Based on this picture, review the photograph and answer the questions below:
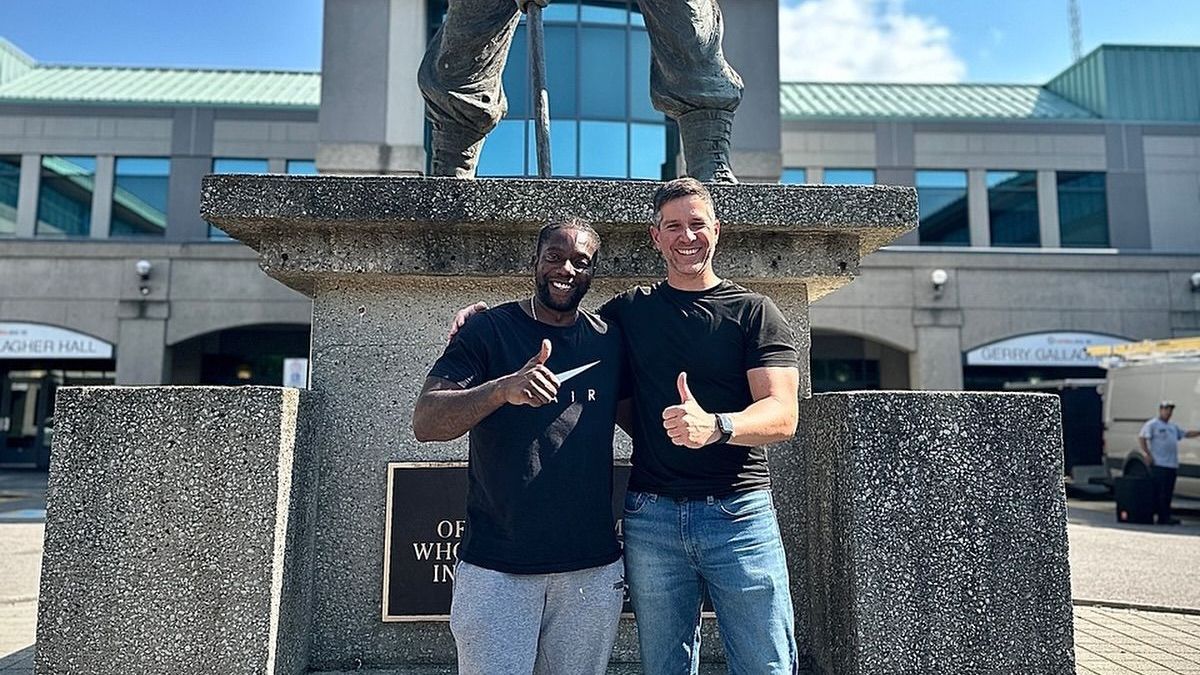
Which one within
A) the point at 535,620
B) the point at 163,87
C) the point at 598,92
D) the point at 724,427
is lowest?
the point at 535,620

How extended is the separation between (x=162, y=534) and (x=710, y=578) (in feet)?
5.85

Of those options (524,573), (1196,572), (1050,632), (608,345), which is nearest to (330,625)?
(524,573)

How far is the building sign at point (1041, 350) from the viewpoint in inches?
860

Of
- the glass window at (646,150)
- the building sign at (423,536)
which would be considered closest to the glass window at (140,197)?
the glass window at (646,150)

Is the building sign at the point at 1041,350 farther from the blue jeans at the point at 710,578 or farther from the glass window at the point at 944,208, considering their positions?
the blue jeans at the point at 710,578

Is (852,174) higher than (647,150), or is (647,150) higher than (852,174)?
(852,174)

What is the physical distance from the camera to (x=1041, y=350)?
71.7 feet

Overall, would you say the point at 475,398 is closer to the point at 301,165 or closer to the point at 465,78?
the point at 465,78

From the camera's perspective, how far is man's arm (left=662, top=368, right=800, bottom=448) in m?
2.09

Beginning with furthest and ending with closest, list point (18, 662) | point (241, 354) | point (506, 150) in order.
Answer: point (241, 354), point (506, 150), point (18, 662)

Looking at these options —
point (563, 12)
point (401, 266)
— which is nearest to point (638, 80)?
point (563, 12)

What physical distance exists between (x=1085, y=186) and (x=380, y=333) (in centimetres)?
2500

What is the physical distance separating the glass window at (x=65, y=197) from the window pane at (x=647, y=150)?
14.6 metres

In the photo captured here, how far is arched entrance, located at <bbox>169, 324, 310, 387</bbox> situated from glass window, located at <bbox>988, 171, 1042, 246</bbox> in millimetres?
19236
